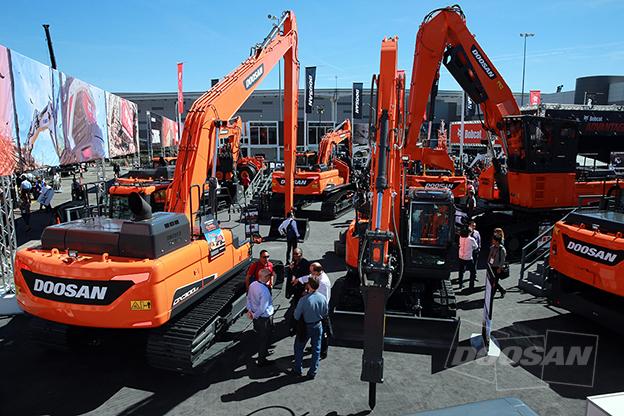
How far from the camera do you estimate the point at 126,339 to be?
22.8ft

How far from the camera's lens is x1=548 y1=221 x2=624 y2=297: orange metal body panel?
6.46 meters

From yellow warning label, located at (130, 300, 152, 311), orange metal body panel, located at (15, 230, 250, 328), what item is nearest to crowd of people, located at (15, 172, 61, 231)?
orange metal body panel, located at (15, 230, 250, 328)

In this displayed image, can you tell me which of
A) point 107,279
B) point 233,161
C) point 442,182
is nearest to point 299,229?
point 442,182

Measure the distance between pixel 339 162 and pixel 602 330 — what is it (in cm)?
1440

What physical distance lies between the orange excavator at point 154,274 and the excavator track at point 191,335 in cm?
1

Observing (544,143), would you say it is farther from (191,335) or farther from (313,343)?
(191,335)

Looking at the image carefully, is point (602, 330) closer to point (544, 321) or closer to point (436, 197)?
point (544, 321)

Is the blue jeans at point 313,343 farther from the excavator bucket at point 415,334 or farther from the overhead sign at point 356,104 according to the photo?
the overhead sign at point 356,104

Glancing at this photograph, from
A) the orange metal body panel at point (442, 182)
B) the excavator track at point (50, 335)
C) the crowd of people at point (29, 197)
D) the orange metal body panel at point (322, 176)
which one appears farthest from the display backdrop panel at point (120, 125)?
the orange metal body panel at point (442, 182)

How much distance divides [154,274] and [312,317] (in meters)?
2.11

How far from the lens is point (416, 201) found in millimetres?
7375

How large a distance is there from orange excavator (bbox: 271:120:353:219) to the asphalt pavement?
10.4m

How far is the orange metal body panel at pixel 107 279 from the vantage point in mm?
5289

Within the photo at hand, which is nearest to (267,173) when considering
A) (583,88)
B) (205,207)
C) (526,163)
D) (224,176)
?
(224,176)
